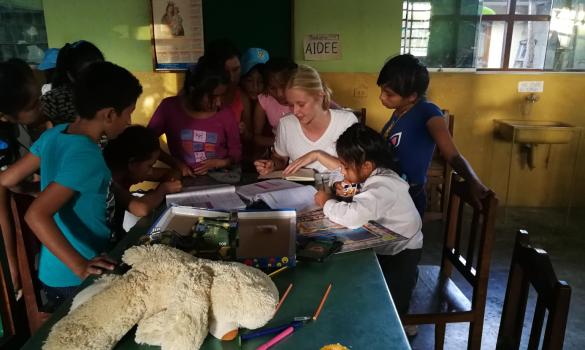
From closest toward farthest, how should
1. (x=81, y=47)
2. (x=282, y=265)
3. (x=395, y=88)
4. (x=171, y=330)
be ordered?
(x=171, y=330), (x=282, y=265), (x=395, y=88), (x=81, y=47)

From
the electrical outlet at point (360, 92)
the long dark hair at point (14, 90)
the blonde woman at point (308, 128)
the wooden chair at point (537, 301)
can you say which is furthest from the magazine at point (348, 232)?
the electrical outlet at point (360, 92)

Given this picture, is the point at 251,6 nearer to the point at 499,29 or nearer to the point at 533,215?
the point at 499,29

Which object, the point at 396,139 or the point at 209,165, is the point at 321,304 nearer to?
the point at 396,139

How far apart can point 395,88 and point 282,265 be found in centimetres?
113

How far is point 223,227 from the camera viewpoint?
→ 123 cm

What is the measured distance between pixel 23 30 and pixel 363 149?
416cm

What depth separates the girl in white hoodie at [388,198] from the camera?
1.47m

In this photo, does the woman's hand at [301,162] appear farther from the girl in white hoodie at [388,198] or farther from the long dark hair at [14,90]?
the long dark hair at [14,90]

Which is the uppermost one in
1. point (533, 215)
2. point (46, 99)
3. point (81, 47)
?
point (81, 47)

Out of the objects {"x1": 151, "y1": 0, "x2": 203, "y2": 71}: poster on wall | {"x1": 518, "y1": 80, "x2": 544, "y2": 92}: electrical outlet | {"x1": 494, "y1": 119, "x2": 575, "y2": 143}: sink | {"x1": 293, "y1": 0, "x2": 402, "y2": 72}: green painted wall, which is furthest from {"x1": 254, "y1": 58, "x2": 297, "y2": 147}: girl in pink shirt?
{"x1": 518, "y1": 80, "x2": 544, "y2": 92}: electrical outlet

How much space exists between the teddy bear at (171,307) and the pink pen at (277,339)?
0.14 feet

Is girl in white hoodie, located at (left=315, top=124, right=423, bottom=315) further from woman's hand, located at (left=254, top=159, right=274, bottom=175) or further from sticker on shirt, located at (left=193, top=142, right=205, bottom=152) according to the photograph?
sticker on shirt, located at (left=193, top=142, right=205, bottom=152)

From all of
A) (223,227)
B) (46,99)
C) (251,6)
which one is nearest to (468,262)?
(223,227)

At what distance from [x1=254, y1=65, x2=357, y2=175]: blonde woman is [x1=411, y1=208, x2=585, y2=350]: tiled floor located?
1.05 meters
